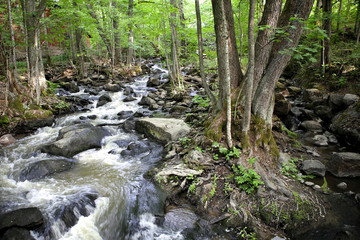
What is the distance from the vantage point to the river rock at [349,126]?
652 centimetres

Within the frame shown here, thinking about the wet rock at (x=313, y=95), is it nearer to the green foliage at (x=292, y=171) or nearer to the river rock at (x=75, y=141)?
the green foliage at (x=292, y=171)

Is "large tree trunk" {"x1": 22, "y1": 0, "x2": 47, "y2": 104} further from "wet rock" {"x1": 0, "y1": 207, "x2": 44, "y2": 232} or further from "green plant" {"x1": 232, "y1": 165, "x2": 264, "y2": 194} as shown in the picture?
"green plant" {"x1": 232, "y1": 165, "x2": 264, "y2": 194}

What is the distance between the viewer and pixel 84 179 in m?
5.55

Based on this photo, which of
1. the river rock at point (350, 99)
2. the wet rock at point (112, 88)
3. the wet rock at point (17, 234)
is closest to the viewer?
the wet rock at point (17, 234)

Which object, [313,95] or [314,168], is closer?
[314,168]

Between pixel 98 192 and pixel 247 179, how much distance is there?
10.9 ft

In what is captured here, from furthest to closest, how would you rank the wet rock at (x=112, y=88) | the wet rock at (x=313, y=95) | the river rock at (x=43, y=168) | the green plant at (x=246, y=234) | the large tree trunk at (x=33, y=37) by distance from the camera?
the wet rock at (x=112, y=88) → the wet rock at (x=313, y=95) → the large tree trunk at (x=33, y=37) → the river rock at (x=43, y=168) → the green plant at (x=246, y=234)

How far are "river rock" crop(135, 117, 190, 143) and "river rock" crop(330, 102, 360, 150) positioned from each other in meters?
4.92

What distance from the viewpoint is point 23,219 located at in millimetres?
3791

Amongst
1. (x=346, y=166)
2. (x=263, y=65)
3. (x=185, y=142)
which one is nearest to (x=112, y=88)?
(x=185, y=142)

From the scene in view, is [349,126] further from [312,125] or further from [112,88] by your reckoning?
[112,88]

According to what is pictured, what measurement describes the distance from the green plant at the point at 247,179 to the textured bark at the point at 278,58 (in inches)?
64.5

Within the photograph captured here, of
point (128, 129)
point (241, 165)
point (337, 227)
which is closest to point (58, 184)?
point (128, 129)

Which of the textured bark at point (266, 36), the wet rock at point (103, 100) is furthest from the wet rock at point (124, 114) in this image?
the textured bark at point (266, 36)
